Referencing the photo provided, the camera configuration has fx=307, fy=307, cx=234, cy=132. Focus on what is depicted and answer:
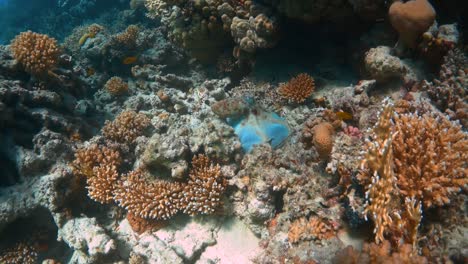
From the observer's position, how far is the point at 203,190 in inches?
199

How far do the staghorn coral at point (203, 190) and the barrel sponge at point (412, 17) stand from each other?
12.0ft

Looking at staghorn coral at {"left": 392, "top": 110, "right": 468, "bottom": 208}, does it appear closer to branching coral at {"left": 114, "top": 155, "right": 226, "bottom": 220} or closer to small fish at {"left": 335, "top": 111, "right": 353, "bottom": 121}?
small fish at {"left": 335, "top": 111, "right": 353, "bottom": 121}

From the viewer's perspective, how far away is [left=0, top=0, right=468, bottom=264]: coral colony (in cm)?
346

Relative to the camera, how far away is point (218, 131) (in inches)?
217

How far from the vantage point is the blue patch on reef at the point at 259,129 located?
5.63 meters

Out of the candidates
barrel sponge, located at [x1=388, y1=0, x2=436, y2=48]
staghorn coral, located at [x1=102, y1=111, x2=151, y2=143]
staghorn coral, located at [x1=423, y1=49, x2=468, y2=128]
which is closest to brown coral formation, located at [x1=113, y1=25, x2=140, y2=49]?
A: staghorn coral, located at [x1=102, y1=111, x2=151, y2=143]

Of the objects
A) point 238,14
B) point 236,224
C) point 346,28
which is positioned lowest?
point 236,224

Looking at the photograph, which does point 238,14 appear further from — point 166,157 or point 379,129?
point 379,129

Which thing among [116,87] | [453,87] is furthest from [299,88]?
[116,87]

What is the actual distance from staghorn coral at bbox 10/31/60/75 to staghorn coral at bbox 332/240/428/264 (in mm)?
6782

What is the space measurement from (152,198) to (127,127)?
1907 mm

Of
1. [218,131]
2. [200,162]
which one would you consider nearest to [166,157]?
[200,162]

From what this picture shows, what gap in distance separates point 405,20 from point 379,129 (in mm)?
2147

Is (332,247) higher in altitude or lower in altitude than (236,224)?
higher
